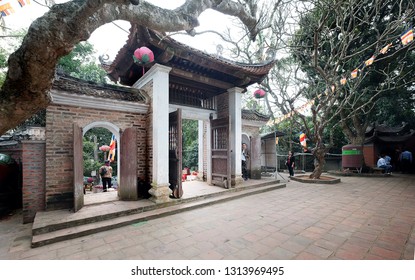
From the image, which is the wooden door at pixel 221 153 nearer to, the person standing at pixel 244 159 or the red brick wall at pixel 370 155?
the person standing at pixel 244 159

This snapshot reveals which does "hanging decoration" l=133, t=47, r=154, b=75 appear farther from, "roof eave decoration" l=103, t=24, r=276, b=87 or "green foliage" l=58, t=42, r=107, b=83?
"green foliage" l=58, t=42, r=107, b=83

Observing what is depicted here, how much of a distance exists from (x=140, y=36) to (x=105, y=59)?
99.6 inches

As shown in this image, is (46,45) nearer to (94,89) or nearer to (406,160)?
(94,89)

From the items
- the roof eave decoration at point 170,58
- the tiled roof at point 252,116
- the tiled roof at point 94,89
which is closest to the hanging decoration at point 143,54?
the roof eave decoration at point 170,58

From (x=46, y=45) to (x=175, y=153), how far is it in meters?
3.53

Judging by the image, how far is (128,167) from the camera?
4773mm

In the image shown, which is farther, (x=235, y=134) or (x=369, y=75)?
(x=369, y=75)

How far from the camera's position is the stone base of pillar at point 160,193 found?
4.59 meters

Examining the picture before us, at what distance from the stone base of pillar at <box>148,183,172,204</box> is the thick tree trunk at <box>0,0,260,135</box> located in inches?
118

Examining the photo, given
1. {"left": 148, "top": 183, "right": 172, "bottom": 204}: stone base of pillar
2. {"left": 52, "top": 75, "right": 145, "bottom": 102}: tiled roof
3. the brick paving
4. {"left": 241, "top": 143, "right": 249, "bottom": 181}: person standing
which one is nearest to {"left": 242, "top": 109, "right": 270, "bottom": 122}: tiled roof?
{"left": 241, "top": 143, "right": 249, "bottom": 181}: person standing

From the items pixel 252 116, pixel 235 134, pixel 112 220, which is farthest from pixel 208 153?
pixel 112 220

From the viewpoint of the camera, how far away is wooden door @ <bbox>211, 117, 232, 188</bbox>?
5855 mm

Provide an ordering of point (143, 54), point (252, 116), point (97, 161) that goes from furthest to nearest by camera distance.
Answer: point (97, 161) < point (252, 116) < point (143, 54)

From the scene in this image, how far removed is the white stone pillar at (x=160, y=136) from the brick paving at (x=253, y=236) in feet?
2.63
